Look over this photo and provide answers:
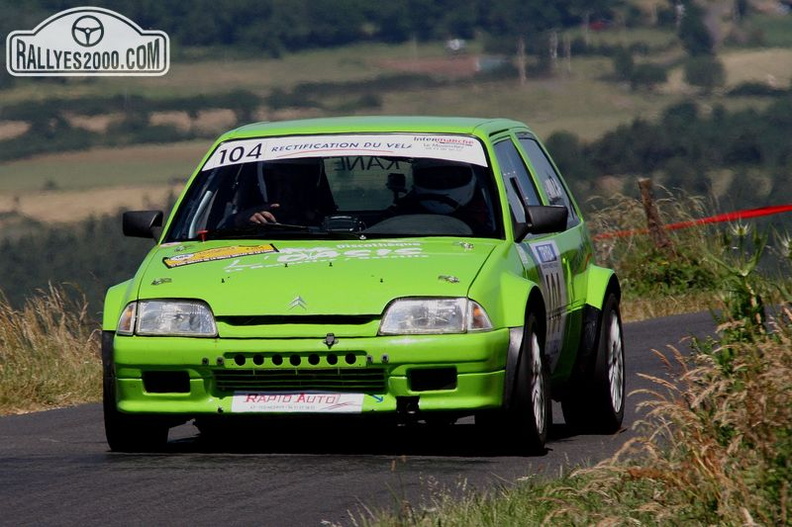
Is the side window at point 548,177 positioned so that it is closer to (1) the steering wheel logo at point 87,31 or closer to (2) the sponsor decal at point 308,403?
(2) the sponsor decal at point 308,403

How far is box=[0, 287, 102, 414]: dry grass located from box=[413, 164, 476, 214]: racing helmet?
142 inches

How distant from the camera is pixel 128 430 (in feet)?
31.1

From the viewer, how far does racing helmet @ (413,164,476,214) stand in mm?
10078

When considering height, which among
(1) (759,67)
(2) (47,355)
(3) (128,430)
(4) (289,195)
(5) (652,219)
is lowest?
(1) (759,67)

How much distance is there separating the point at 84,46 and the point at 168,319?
257 ft

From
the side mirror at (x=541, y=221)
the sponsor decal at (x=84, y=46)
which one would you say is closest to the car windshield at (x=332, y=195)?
the side mirror at (x=541, y=221)

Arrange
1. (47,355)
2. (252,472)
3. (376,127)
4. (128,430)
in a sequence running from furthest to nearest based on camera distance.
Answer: (47,355)
(376,127)
(128,430)
(252,472)

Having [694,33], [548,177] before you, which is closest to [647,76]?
[694,33]

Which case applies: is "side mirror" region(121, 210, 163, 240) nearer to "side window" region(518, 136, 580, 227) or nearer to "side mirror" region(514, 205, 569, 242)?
"side mirror" region(514, 205, 569, 242)

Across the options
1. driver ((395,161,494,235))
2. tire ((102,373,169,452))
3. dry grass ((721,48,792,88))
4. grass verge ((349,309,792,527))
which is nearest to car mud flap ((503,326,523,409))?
driver ((395,161,494,235))

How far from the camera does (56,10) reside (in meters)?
94.7

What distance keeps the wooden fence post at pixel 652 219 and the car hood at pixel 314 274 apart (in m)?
12.4

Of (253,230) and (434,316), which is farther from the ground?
(253,230)

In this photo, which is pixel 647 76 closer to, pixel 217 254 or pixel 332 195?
pixel 332 195
